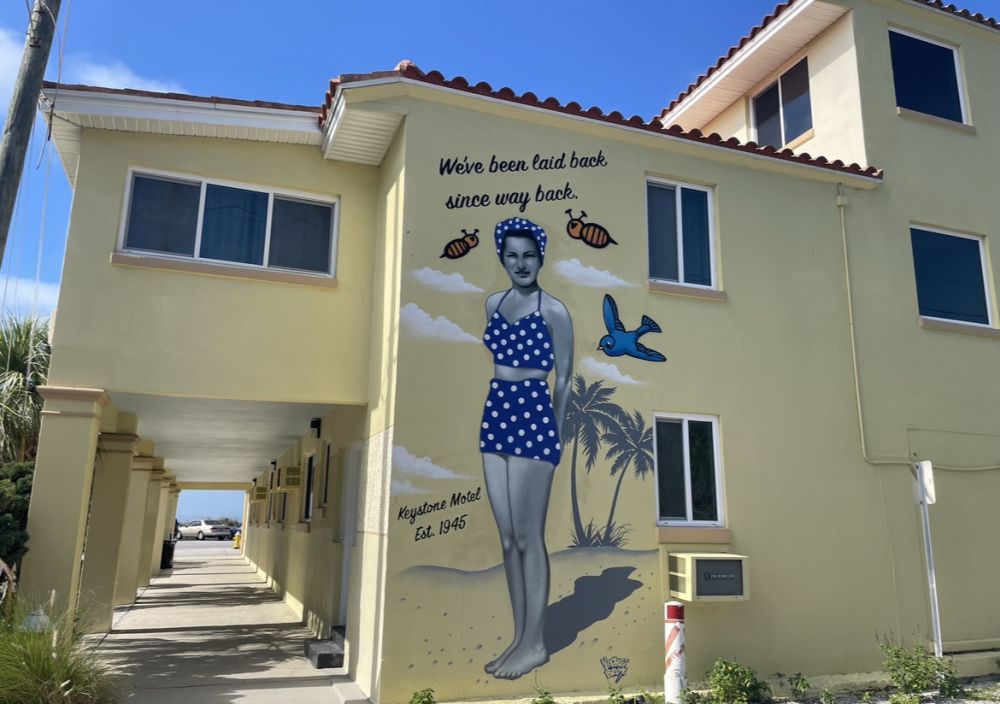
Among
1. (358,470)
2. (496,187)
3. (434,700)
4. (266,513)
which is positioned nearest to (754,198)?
(496,187)

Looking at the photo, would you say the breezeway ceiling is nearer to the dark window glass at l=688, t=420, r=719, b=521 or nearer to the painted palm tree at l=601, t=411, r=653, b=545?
the painted palm tree at l=601, t=411, r=653, b=545

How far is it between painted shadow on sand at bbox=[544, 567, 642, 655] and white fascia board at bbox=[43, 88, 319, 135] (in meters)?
5.94

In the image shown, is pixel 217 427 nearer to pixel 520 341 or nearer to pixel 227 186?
pixel 227 186

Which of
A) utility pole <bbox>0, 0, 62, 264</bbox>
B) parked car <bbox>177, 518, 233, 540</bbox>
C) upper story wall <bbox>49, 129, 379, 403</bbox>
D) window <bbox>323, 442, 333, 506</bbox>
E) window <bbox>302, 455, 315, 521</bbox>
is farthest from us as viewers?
parked car <bbox>177, 518, 233, 540</bbox>

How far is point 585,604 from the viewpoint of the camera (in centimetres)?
805

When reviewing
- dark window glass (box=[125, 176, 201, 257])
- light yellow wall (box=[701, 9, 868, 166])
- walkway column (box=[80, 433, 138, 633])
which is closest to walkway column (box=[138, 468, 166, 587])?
walkway column (box=[80, 433, 138, 633])

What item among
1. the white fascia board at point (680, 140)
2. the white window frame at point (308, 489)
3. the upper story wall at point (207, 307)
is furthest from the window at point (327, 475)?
the white fascia board at point (680, 140)

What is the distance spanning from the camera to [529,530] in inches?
313

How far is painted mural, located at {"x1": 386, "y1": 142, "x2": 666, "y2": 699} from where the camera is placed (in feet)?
24.8

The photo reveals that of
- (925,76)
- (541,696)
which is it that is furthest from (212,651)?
(925,76)

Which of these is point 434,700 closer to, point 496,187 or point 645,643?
point 645,643

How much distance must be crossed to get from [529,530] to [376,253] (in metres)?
3.72

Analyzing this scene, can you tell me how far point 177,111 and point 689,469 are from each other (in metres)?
6.94
